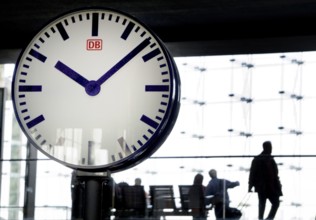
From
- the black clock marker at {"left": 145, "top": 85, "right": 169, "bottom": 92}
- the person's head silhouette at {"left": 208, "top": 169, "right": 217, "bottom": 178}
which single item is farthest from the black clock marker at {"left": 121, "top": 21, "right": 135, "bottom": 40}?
the person's head silhouette at {"left": 208, "top": 169, "right": 217, "bottom": 178}

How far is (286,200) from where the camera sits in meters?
10.5

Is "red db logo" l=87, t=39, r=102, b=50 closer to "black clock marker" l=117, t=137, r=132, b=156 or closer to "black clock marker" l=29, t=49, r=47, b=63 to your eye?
"black clock marker" l=29, t=49, r=47, b=63

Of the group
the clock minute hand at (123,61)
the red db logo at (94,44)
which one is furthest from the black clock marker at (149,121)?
the red db logo at (94,44)

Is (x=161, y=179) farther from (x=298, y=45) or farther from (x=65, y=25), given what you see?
(x=65, y=25)

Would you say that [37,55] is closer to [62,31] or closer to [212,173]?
[62,31]

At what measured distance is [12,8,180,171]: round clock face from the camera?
7.90ft

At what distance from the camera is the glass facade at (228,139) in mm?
10633

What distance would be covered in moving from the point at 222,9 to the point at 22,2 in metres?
1.37

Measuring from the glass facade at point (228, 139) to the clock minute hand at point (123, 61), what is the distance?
7.54 metres

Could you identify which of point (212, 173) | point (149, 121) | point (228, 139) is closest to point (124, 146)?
point (149, 121)

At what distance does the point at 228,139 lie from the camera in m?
21.1

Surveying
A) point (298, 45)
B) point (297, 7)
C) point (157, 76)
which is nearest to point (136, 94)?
point (157, 76)

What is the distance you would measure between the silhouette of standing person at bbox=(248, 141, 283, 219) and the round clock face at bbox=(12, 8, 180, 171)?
7.45m

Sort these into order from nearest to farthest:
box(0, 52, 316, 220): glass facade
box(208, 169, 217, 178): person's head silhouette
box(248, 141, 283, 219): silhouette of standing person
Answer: box(248, 141, 283, 219): silhouette of standing person
box(0, 52, 316, 220): glass facade
box(208, 169, 217, 178): person's head silhouette
